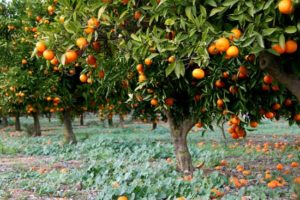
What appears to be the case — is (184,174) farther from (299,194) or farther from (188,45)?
(188,45)

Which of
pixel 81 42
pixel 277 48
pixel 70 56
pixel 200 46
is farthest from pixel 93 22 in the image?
pixel 277 48

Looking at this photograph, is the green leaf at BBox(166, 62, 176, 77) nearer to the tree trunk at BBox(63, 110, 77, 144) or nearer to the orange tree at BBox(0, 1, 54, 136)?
the orange tree at BBox(0, 1, 54, 136)

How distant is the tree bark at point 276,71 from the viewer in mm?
2994

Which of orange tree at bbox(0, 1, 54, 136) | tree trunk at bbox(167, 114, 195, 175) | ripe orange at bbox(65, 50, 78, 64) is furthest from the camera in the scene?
orange tree at bbox(0, 1, 54, 136)

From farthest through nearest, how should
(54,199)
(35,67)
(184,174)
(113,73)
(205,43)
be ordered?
1. (35,67)
2. (184,174)
3. (54,199)
4. (113,73)
5. (205,43)

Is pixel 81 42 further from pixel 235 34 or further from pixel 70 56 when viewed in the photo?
pixel 235 34

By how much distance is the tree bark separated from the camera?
2.99 m

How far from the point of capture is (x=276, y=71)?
307 centimetres

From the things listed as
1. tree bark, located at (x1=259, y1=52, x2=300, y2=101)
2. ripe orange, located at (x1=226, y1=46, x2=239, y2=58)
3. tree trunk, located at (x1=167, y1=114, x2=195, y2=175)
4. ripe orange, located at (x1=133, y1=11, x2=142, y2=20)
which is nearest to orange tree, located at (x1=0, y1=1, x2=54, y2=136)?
tree trunk, located at (x1=167, y1=114, x2=195, y2=175)

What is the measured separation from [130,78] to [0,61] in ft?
25.8

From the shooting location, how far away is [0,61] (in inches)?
460

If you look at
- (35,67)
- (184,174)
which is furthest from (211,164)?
(35,67)

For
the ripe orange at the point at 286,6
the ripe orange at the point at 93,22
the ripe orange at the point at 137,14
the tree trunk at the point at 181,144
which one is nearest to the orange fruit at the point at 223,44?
the ripe orange at the point at 286,6

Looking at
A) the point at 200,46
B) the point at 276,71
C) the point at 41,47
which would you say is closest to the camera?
the point at 200,46
